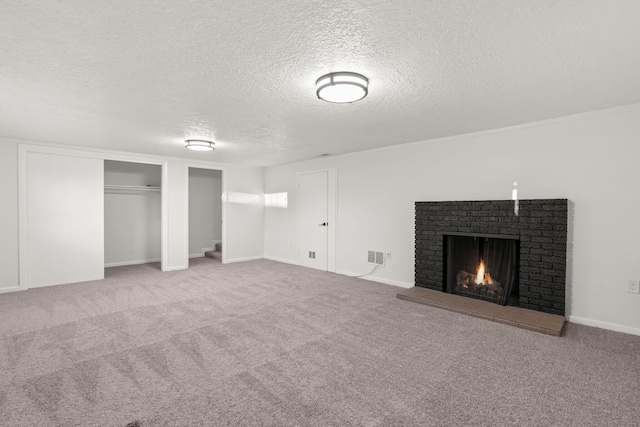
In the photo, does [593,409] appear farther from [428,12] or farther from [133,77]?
[133,77]

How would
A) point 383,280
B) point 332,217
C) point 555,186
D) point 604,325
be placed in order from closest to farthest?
point 604,325, point 555,186, point 383,280, point 332,217

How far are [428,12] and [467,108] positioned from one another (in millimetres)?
1793

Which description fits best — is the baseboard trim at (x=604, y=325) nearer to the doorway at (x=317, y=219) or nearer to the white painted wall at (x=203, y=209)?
the doorway at (x=317, y=219)

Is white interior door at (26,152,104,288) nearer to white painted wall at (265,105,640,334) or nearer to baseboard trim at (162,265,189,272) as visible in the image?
baseboard trim at (162,265,189,272)

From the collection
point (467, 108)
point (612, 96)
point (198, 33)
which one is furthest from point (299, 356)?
point (612, 96)

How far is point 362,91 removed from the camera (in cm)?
243

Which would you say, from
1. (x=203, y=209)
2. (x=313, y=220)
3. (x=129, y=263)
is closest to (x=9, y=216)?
(x=129, y=263)

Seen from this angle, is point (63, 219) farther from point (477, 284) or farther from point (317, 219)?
point (477, 284)

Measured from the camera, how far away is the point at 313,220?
637 centimetres

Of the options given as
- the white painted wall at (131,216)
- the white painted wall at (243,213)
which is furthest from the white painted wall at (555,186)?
the white painted wall at (131,216)

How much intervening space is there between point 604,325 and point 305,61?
3.96 metres

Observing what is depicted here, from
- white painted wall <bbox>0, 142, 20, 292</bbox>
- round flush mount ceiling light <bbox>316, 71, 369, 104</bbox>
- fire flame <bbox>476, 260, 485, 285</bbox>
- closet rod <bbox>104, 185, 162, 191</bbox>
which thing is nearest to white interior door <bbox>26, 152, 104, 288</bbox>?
white painted wall <bbox>0, 142, 20, 292</bbox>

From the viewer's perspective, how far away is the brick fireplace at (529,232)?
341cm

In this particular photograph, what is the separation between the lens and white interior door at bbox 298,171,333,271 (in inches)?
242
